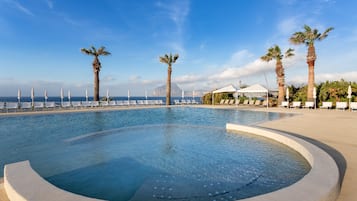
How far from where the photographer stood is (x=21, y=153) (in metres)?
5.25

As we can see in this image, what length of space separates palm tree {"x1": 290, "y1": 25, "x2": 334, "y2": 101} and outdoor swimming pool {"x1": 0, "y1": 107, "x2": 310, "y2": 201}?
16393 millimetres

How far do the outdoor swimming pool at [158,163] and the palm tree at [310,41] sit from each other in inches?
645

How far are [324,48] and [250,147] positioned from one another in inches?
744

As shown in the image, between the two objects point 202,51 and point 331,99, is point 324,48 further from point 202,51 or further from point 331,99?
point 202,51

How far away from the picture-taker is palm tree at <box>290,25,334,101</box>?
18.5m

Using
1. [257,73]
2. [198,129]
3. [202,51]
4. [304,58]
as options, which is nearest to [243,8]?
[202,51]

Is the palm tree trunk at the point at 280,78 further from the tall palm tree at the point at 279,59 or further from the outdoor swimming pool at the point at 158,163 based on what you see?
the outdoor swimming pool at the point at 158,163

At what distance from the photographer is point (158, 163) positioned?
4.63m

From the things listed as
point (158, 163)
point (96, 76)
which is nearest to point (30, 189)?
point (158, 163)

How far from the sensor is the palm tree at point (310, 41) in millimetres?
18453

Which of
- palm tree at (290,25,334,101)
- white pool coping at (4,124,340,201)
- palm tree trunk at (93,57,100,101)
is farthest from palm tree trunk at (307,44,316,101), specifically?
palm tree trunk at (93,57,100,101)

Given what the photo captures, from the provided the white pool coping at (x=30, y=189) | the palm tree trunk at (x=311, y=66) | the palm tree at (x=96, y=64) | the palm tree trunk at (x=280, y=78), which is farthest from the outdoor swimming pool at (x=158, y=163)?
the palm tree trunk at (x=280, y=78)

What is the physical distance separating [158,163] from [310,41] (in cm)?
2105

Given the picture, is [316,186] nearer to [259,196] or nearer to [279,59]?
[259,196]
